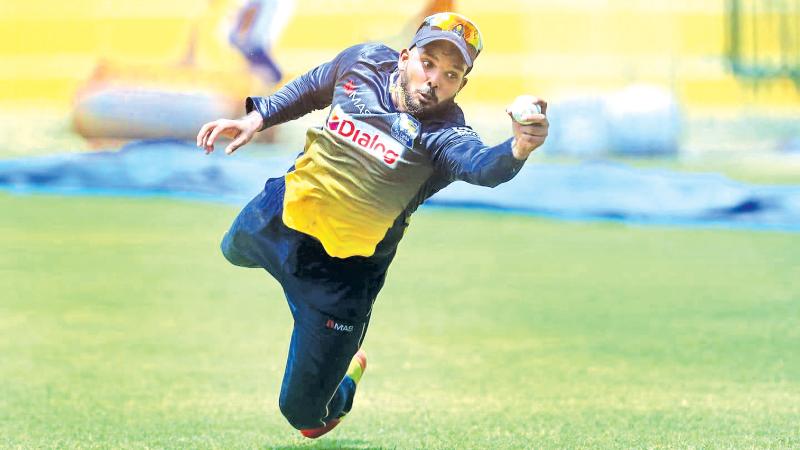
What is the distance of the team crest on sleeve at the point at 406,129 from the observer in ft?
15.7

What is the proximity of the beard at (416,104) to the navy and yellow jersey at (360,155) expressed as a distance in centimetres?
2

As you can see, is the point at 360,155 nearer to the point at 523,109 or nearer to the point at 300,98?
the point at 300,98

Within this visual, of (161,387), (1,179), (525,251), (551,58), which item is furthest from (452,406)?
(551,58)

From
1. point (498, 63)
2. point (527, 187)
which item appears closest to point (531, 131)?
point (527, 187)

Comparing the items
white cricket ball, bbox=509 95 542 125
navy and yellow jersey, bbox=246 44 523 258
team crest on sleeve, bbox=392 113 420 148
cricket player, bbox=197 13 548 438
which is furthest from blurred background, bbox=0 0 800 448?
white cricket ball, bbox=509 95 542 125

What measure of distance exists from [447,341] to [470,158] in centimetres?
332

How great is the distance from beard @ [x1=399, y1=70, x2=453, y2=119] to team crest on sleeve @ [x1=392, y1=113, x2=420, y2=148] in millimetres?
28

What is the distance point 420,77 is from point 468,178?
1.61 ft

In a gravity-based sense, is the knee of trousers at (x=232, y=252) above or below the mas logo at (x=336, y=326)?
above

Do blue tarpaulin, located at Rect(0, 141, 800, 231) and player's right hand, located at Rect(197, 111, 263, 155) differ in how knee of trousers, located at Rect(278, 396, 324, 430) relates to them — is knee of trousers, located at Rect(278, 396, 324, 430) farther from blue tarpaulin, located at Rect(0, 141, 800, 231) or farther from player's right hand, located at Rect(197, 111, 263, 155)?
blue tarpaulin, located at Rect(0, 141, 800, 231)

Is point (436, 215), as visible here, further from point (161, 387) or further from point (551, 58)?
point (551, 58)

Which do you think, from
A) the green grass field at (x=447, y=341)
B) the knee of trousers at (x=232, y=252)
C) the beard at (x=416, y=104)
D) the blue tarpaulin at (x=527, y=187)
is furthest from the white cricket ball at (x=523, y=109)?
the blue tarpaulin at (x=527, y=187)

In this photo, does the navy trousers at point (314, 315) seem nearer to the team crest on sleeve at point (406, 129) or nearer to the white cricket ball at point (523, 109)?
the team crest on sleeve at point (406, 129)

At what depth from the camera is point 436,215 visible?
12.7 m
